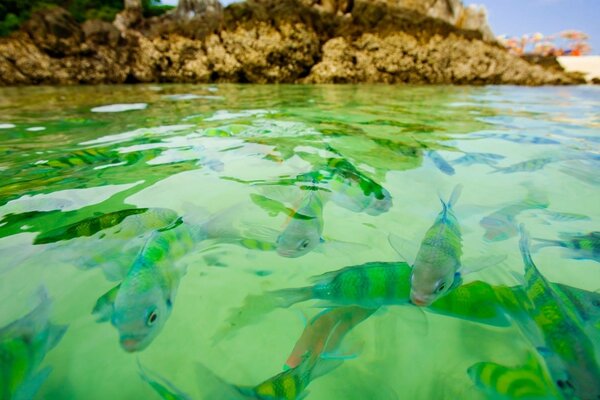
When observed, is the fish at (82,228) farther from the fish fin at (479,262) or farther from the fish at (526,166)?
the fish at (526,166)

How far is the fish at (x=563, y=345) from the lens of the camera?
667 mm

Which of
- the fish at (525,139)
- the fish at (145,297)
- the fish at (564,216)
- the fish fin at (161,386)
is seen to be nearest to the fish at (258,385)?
the fish fin at (161,386)

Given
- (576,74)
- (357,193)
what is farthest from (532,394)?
(576,74)

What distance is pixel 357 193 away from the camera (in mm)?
1707

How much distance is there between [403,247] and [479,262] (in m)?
A: 0.28

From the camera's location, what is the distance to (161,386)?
2.29 feet

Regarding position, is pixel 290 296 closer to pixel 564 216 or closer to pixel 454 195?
pixel 454 195

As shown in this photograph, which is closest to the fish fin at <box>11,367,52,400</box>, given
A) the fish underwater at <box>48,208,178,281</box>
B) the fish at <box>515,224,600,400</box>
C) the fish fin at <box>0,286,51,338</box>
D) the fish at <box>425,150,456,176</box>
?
the fish fin at <box>0,286,51,338</box>

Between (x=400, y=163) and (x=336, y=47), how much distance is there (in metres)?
11.9

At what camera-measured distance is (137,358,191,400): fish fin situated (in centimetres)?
68

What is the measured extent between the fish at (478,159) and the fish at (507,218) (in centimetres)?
61

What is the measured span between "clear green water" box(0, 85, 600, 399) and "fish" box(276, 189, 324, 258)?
→ 0.04 metres

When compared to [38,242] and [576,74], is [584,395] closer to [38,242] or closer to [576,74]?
[38,242]

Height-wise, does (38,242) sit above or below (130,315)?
below
